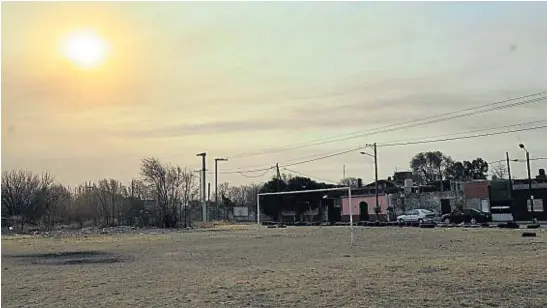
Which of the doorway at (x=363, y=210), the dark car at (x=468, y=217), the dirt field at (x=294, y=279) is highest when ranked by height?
the doorway at (x=363, y=210)

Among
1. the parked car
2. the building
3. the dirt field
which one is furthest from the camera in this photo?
the building

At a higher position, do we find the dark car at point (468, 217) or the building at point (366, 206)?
the building at point (366, 206)

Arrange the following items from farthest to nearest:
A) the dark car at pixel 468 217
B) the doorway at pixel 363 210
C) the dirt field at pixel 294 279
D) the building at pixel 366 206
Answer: the doorway at pixel 363 210 < the building at pixel 366 206 < the dark car at pixel 468 217 < the dirt field at pixel 294 279

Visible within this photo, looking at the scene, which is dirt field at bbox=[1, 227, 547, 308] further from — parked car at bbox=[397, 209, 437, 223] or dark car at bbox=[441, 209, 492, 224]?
parked car at bbox=[397, 209, 437, 223]

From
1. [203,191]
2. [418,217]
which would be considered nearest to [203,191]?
[203,191]

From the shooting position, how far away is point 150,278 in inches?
554

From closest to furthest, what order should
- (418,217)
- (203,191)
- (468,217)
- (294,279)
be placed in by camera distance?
(294,279)
(468,217)
(418,217)
(203,191)

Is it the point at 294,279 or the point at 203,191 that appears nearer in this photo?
the point at 294,279

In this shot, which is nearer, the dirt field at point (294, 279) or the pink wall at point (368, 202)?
the dirt field at point (294, 279)

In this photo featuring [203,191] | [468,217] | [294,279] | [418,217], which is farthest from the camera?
[203,191]

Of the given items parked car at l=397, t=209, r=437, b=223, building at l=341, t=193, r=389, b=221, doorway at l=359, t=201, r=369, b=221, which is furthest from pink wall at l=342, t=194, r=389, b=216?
parked car at l=397, t=209, r=437, b=223

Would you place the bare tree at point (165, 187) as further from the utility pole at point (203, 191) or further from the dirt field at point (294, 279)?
the dirt field at point (294, 279)

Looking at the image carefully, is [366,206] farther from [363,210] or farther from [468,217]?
[468,217]

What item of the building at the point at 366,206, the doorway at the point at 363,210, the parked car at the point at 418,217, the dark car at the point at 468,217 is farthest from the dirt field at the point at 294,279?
the doorway at the point at 363,210
